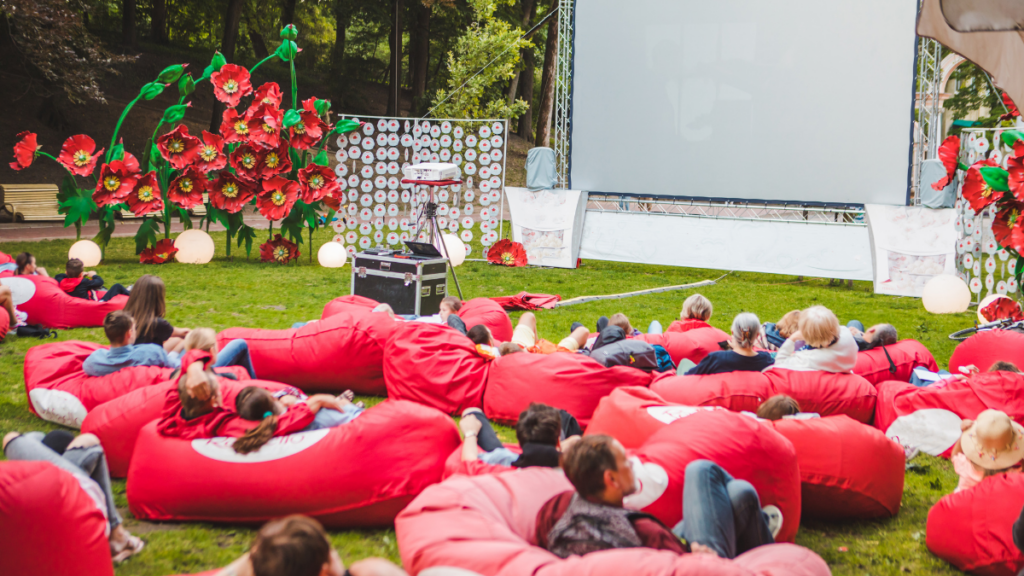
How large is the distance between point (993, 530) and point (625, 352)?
2.16 metres

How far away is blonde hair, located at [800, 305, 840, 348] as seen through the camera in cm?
407

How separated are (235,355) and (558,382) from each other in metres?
1.84

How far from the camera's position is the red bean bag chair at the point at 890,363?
473 cm

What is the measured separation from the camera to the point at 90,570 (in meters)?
2.41

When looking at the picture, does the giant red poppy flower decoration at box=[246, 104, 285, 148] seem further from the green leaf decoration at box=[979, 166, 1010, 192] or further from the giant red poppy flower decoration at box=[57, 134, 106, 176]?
the green leaf decoration at box=[979, 166, 1010, 192]

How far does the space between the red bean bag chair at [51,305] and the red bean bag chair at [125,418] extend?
3218mm

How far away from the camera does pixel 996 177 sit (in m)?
6.57

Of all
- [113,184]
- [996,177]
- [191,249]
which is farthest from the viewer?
[191,249]

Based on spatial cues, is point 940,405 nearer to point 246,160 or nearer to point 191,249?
point 246,160

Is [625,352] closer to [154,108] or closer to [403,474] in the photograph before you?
[403,474]

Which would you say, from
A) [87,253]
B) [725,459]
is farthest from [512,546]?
[87,253]

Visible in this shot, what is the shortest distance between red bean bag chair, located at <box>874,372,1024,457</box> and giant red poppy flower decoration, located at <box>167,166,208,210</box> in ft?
28.8

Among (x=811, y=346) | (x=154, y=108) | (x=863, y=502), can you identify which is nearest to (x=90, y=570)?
(x=863, y=502)

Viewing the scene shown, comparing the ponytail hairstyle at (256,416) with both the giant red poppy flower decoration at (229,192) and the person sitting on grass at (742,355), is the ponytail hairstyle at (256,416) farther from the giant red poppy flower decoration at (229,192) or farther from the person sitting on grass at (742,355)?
the giant red poppy flower decoration at (229,192)
